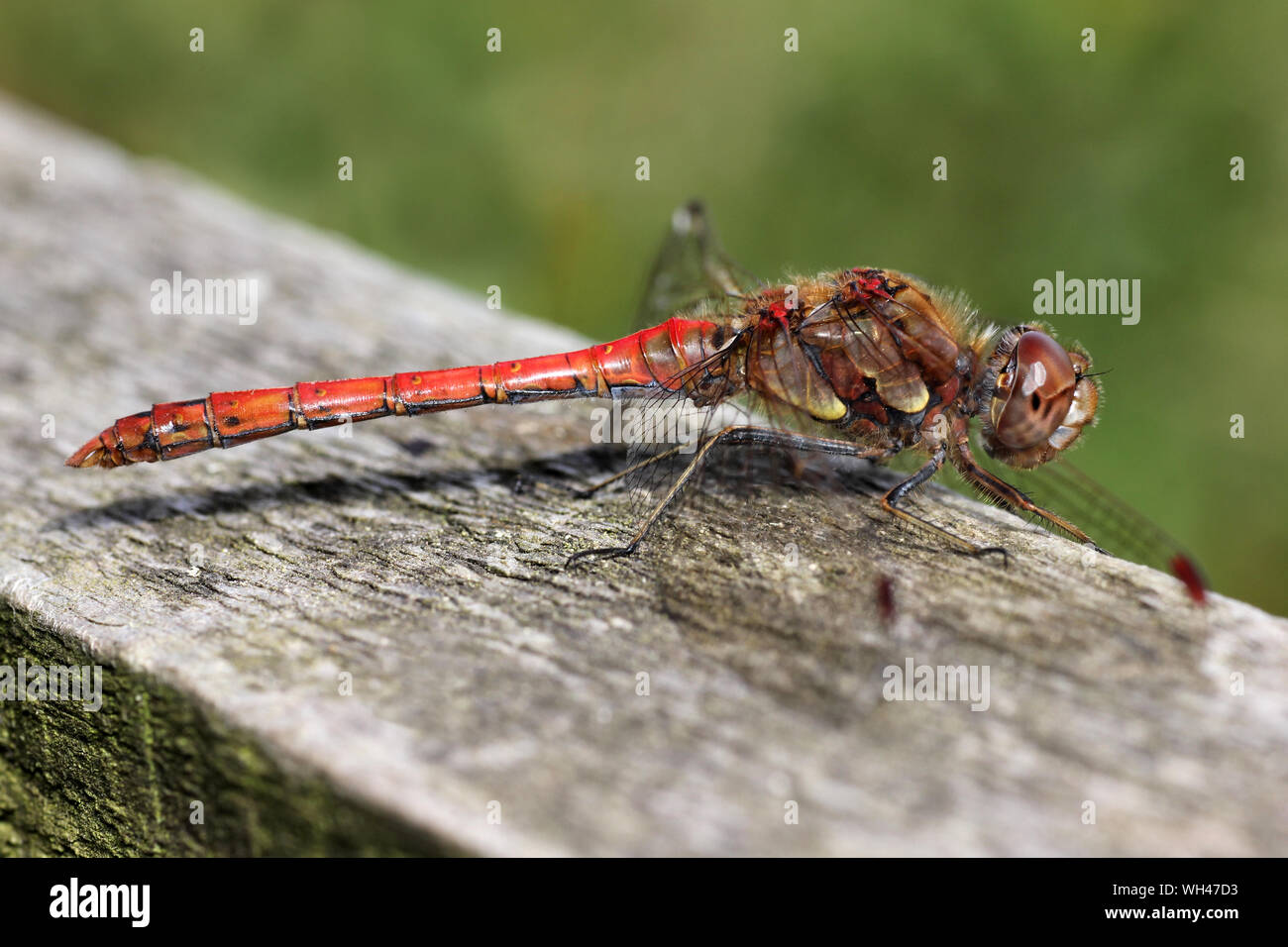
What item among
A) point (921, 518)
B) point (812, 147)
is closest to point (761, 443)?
point (921, 518)

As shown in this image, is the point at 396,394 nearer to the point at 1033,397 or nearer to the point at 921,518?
the point at 921,518

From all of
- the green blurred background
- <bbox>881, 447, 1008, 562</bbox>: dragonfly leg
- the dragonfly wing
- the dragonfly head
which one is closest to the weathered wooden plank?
<bbox>881, 447, 1008, 562</bbox>: dragonfly leg

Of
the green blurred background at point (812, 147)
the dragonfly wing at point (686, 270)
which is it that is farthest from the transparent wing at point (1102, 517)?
the green blurred background at point (812, 147)

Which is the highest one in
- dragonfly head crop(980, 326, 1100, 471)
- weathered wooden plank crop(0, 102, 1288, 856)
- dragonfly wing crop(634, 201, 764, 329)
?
dragonfly wing crop(634, 201, 764, 329)

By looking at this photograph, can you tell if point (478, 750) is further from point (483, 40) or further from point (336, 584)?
point (483, 40)

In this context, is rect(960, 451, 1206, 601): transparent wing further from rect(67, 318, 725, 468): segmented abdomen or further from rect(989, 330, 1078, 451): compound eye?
rect(67, 318, 725, 468): segmented abdomen

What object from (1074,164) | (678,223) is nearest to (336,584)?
(678,223)

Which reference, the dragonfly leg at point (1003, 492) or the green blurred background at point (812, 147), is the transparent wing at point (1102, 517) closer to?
the dragonfly leg at point (1003, 492)
